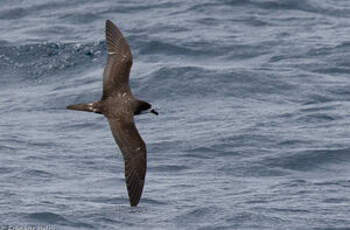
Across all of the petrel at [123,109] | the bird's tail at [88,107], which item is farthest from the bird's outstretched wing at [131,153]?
the bird's tail at [88,107]

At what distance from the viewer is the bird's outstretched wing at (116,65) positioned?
12.1m

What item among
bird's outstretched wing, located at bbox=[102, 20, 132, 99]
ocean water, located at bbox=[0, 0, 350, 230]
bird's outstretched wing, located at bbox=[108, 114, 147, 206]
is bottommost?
ocean water, located at bbox=[0, 0, 350, 230]

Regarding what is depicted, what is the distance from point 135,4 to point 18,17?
271 cm

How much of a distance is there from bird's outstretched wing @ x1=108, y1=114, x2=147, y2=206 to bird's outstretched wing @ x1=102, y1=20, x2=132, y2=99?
45 centimetres

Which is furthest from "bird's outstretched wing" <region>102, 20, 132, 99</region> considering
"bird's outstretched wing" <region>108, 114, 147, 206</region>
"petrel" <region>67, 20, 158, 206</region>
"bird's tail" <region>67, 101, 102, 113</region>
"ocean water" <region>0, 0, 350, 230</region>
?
"ocean water" <region>0, 0, 350, 230</region>

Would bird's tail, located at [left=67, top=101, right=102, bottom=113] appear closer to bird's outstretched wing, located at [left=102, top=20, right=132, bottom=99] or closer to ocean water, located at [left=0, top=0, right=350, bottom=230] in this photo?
bird's outstretched wing, located at [left=102, top=20, right=132, bottom=99]

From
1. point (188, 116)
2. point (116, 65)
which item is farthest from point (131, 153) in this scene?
point (188, 116)

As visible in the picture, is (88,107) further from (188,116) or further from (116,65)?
(188,116)

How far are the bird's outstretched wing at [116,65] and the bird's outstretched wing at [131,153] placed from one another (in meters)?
0.45

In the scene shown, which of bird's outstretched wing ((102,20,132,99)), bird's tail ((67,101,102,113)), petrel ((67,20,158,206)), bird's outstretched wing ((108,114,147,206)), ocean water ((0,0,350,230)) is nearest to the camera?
bird's outstretched wing ((108,114,147,206))

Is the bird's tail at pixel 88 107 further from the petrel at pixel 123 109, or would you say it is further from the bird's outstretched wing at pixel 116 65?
the bird's outstretched wing at pixel 116 65

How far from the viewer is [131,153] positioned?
11555mm

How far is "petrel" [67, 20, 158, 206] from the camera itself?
11.5m

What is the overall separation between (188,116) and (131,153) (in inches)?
202
